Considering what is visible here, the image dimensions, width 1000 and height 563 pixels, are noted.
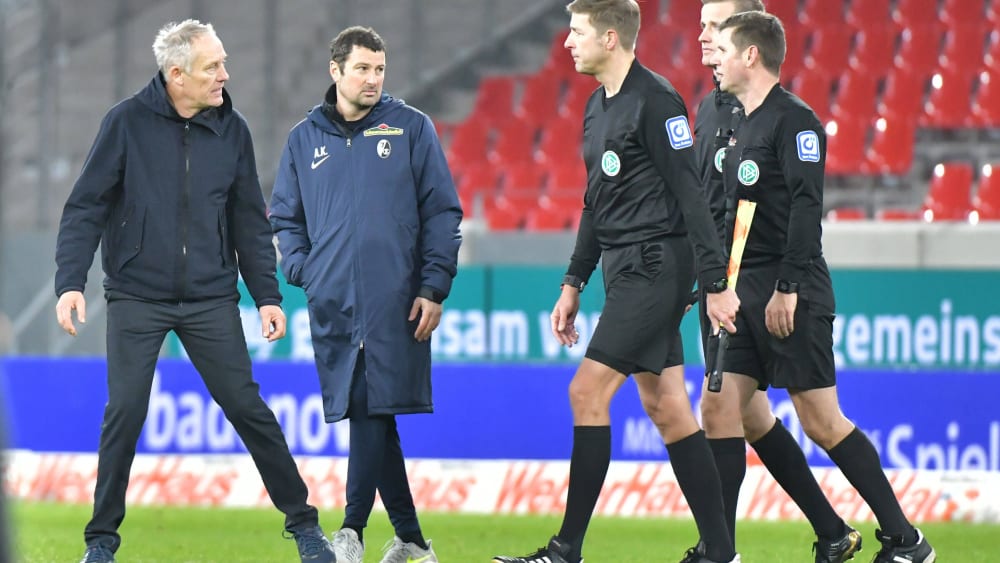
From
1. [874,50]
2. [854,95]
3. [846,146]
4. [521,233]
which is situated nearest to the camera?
[521,233]

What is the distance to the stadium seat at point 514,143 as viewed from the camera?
48.8ft

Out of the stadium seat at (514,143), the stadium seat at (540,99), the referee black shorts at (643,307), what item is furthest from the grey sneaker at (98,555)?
the stadium seat at (540,99)

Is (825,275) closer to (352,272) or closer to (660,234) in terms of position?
(660,234)

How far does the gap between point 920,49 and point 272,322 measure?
31.8ft

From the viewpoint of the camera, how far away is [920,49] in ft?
45.0

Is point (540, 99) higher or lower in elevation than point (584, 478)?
higher

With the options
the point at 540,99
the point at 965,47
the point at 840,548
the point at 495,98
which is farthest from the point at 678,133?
the point at 495,98

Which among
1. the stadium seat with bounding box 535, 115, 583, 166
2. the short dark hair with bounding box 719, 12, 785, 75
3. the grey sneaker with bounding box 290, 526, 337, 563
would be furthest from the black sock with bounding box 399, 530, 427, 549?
the stadium seat with bounding box 535, 115, 583, 166

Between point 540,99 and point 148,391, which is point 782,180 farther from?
point 540,99

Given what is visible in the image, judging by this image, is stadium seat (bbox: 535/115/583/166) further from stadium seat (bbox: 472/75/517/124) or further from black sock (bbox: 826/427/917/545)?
black sock (bbox: 826/427/917/545)

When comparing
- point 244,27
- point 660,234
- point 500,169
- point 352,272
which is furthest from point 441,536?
point 244,27

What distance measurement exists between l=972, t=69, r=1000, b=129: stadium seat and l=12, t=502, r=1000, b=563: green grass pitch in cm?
573

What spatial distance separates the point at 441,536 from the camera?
7.32 metres

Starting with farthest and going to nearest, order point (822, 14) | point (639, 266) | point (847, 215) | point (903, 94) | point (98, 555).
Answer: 1. point (822, 14)
2. point (903, 94)
3. point (847, 215)
4. point (98, 555)
5. point (639, 266)
